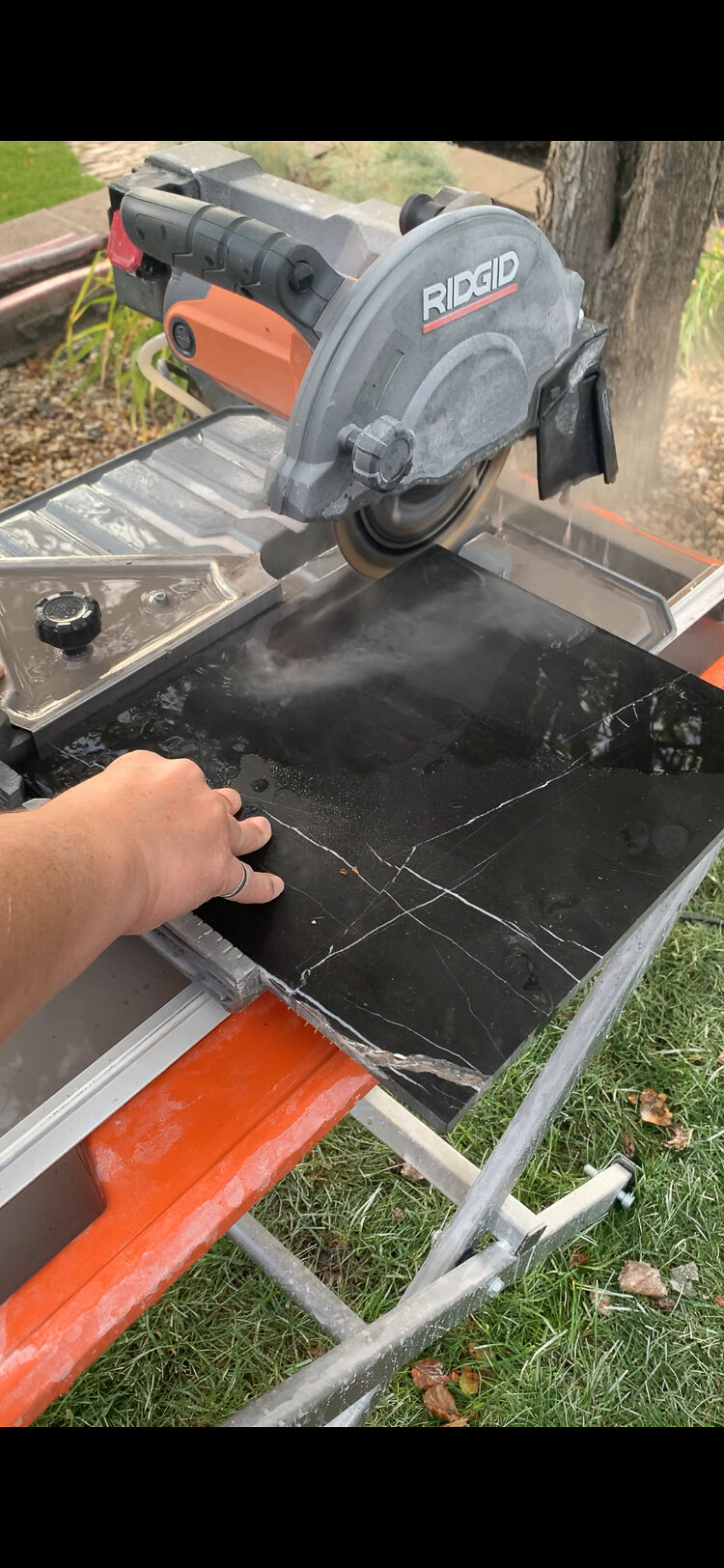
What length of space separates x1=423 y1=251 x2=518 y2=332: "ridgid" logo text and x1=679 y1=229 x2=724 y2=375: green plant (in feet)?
9.11

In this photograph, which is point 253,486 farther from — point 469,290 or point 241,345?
point 469,290

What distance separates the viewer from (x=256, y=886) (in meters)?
1.39

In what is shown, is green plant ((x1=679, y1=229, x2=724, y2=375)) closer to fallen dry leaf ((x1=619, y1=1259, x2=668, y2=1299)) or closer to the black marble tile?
the black marble tile

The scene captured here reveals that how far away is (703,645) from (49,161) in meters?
5.00

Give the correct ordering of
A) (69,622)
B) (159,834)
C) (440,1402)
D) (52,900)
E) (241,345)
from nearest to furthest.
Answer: (52,900), (159,834), (69,622), (241,345), (440,1402)

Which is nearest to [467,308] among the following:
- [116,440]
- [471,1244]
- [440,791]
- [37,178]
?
[440,791]

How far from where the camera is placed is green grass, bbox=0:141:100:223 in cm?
530

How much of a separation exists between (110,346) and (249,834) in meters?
3.36

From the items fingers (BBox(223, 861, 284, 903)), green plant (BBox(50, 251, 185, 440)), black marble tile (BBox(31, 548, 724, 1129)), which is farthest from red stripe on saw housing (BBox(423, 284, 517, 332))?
green plant (BBox(50, 251, 185, 440))

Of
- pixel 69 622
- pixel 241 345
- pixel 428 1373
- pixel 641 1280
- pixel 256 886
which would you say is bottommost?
pixel 428 1373

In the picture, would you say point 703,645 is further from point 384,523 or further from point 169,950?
point 169,950

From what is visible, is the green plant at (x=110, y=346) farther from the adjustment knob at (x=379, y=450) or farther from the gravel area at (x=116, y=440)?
the adjustment knob at (x=379, y=450)

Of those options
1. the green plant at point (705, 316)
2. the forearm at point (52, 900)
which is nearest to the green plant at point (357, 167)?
the green plant at point (705, 316)

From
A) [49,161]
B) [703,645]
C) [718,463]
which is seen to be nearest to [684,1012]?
[703,645]
